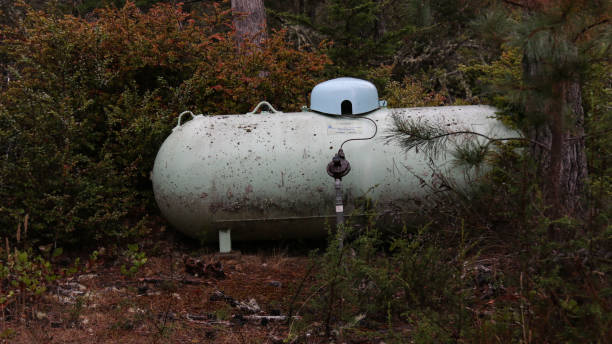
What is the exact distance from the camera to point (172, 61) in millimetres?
6535

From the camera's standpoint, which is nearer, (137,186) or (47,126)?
(47,126)

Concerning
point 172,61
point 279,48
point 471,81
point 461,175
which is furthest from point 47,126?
point 471,81

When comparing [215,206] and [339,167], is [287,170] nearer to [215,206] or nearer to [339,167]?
[339,167]

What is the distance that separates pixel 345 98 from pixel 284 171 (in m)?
1.01

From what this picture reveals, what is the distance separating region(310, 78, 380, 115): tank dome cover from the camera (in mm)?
5617

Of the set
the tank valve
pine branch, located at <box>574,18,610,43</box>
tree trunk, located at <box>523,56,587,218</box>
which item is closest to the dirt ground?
A: the tank valve

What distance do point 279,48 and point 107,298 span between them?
4231mm

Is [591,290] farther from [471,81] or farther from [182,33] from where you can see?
[471,81]

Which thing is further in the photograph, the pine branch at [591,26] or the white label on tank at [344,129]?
the white label on tank at [344,129]

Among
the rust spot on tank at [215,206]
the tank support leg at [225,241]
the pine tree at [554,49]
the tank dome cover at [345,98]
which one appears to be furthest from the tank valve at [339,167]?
the pine tree at [554,49]

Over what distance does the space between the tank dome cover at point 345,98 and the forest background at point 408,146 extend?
1208 millimetres

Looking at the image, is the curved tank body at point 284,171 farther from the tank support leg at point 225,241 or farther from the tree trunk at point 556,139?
the tree trunk at point 556,139

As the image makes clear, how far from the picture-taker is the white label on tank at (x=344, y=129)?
5.45 meters

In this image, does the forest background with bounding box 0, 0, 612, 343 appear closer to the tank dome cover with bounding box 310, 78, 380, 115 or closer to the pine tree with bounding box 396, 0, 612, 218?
the pine tree with bounding box 396, 0, 612, 218
